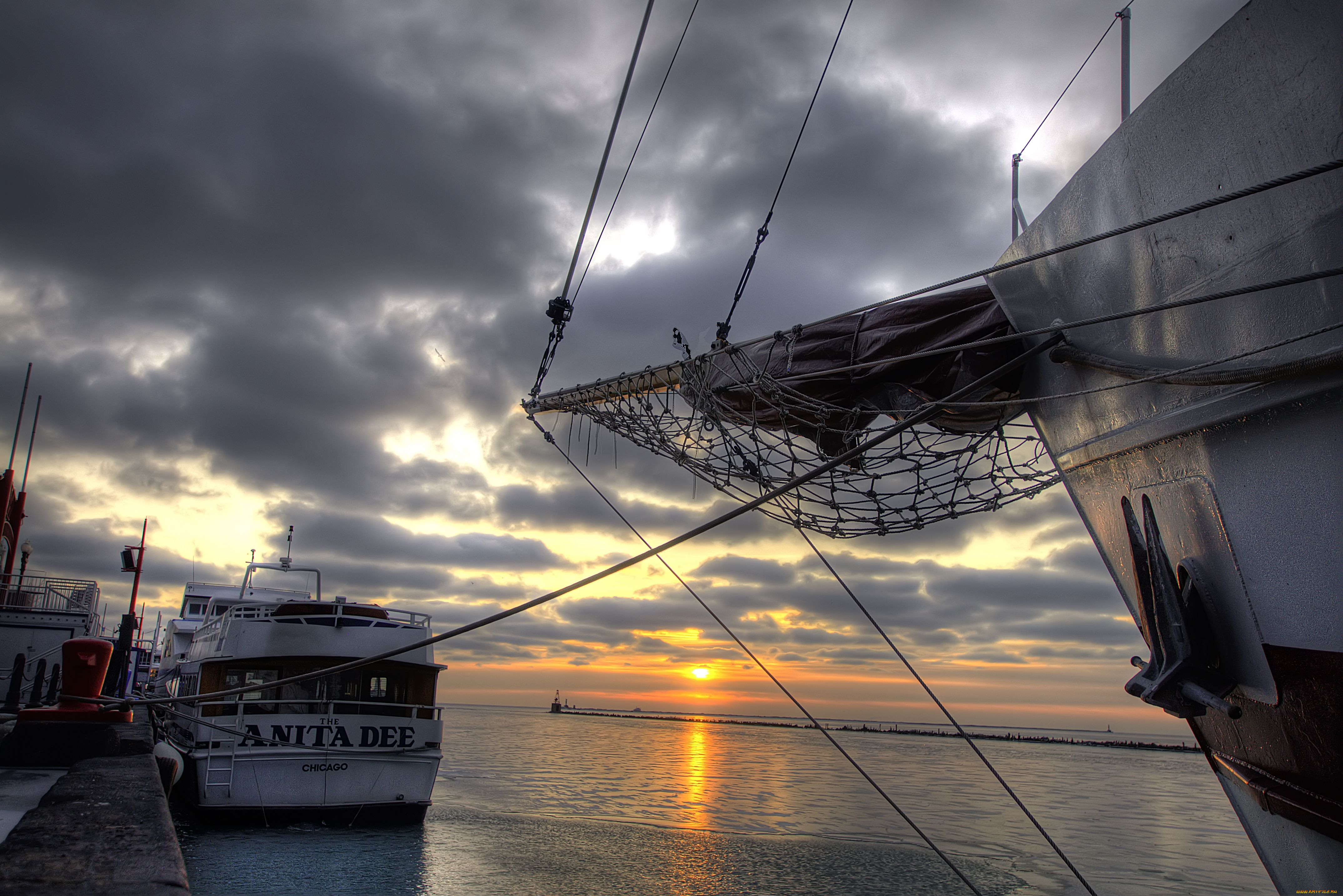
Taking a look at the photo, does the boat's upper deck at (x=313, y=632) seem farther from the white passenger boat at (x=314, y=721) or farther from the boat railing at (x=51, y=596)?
the boat railing at (x=51, y=596)

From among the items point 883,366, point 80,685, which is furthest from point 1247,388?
point 80,685

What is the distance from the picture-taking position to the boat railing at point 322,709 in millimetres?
12094

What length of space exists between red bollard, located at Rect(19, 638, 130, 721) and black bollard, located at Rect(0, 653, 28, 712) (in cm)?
691

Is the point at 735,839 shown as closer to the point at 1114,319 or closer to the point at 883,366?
the point at 883,366

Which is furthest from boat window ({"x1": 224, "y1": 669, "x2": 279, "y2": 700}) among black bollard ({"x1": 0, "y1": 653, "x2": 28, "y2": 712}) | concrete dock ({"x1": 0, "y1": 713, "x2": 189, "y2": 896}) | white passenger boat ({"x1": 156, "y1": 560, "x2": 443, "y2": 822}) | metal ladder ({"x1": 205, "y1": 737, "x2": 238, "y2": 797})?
concrete dock ({"x1": 0, "y1": 713, "x2": 189, "y2": 896})

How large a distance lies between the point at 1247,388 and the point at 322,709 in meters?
13.4

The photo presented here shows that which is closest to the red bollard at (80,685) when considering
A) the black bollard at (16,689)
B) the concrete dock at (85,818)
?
the concrete dock at (85,818)

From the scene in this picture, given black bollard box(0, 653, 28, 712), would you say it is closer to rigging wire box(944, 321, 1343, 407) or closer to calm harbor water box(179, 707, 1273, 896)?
calm harbor water box(179, 707, 1273, 896)

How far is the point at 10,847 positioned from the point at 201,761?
9708 mm

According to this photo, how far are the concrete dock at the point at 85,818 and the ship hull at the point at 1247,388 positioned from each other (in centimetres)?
484

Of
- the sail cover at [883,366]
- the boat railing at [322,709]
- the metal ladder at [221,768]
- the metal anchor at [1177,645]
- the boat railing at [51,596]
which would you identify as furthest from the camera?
the boat railing at [51,596]

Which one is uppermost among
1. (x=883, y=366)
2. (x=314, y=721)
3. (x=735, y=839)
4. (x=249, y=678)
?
(x=883, y=366)

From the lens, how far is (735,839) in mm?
19016

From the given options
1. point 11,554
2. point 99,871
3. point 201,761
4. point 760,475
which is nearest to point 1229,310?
point 760,475
